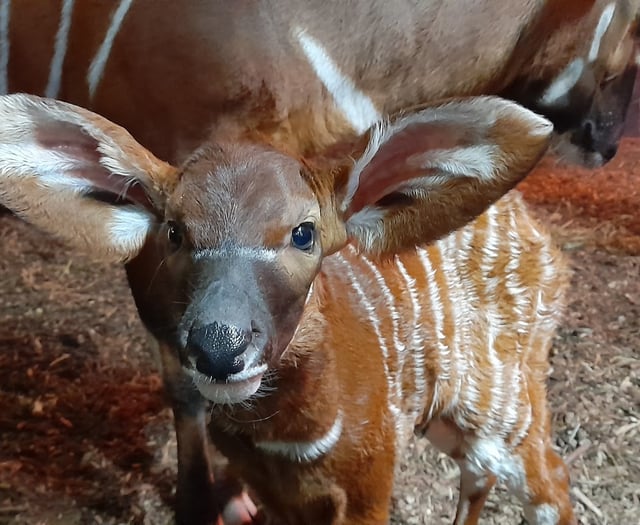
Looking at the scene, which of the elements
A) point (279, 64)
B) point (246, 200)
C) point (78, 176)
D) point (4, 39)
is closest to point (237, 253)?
point (246, 200)

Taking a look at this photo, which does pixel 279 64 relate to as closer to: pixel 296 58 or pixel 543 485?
pixel 296 58

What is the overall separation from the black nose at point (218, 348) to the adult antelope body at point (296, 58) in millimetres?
650

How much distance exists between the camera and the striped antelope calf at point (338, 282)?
3.89ft

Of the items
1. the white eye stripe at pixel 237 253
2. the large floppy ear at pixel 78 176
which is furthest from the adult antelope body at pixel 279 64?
the white eye stripe at pixel 237 253

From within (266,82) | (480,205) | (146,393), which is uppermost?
(266,82)

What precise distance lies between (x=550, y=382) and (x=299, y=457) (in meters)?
1.18

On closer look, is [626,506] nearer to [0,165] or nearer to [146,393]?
[146,393]

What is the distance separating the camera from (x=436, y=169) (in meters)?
1.29

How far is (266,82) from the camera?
1.70 meters

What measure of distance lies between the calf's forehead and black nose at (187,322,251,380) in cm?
14

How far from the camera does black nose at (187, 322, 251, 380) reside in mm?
1059

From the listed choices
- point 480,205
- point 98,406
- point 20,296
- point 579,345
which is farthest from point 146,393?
point 480,205

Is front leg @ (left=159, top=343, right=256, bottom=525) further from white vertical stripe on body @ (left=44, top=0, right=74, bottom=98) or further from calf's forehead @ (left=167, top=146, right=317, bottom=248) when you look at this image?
calf's forehead @ (left=167, top=146, right=317, bottom=248)

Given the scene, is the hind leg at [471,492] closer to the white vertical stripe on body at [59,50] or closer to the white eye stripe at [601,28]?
the white eye stripe at [601,28]
